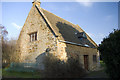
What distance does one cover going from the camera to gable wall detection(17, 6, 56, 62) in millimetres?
12203

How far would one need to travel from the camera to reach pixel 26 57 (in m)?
13.9

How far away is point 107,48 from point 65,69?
11.8 ft

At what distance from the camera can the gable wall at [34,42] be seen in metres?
12.2

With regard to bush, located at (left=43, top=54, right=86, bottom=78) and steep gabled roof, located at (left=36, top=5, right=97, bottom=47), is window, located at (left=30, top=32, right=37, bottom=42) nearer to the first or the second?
steep gabled roof, located at (left=36, top=5, right=97, bottom=47)

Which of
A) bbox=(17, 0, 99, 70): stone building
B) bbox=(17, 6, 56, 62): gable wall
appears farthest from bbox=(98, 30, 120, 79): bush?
bbox=(17, 6, 56, 62): gable wall

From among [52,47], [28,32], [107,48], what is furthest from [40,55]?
[107,48]

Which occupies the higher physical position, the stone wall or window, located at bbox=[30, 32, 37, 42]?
window, located at bbox=[30, 32, 37, 42]

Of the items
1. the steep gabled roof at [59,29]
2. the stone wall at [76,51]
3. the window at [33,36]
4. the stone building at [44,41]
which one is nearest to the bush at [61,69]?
the stone building at [44,41]

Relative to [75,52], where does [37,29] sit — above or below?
above

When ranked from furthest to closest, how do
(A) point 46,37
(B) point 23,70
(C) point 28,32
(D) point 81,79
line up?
(C) point 28,32
(A) point 46,37
(B) point 23,70
(D) point 81,79

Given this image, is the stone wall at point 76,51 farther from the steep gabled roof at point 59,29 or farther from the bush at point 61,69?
the bush at point 61,69

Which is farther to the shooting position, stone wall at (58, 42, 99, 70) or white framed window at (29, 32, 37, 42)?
white framed window at (29, 32, 37, 42)

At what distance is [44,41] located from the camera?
12.4 m

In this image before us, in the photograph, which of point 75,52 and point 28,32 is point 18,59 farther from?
point 75,52
